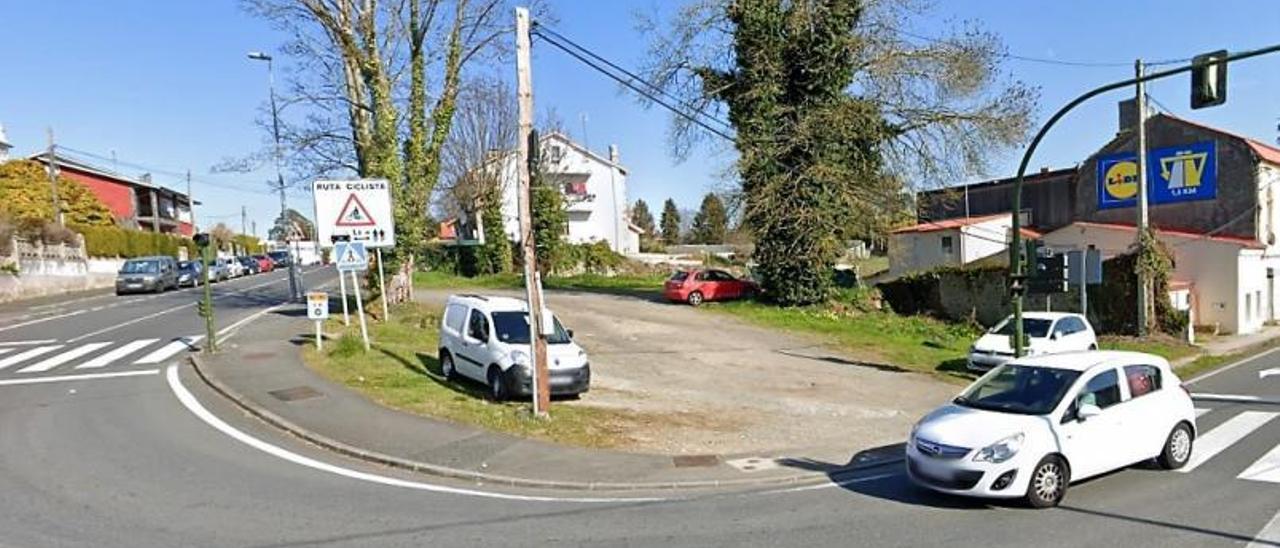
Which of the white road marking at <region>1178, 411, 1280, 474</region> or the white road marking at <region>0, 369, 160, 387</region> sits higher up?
the white road marking at <region>0, 369, 160, 387</region>

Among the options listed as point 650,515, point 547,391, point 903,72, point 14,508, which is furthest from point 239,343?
point 903,72

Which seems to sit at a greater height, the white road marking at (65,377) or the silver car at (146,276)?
the silver car at (146,276)

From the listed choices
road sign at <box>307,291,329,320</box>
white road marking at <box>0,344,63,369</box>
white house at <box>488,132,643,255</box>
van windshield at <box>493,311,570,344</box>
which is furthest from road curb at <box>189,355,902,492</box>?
white house at <box>488,132,643,255</box>

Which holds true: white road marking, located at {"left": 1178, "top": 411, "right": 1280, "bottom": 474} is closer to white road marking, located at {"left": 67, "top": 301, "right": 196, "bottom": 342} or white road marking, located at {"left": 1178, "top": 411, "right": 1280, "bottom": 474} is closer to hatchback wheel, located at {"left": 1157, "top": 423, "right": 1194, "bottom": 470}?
hatchback wheel, located at {"left": 1157, "top": 423, "right": 1194, "bottom": 470}

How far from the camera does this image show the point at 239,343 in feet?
62.5

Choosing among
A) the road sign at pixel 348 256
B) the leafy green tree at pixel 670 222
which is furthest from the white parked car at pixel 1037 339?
the leafy green tree at pixel 670 222

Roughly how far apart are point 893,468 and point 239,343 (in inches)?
628

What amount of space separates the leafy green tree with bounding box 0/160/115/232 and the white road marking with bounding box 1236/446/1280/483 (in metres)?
53.8

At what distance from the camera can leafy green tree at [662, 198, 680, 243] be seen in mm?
105188

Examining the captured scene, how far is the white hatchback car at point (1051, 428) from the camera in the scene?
7.73 m

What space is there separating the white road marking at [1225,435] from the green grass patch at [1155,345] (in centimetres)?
1270

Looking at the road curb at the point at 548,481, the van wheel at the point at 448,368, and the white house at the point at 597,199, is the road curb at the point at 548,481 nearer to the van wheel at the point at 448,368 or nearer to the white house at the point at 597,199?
the van wheel at the point at 448,368

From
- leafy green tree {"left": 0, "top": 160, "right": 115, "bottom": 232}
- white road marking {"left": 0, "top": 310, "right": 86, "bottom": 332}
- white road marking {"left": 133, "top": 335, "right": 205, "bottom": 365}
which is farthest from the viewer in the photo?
leafy green tree {"left": 0, "top": 160, "right": 115, "bottom": 232}

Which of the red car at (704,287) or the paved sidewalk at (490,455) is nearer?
the paved sidewalk at (490,455)
